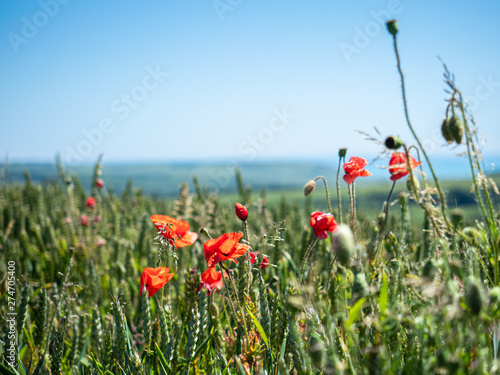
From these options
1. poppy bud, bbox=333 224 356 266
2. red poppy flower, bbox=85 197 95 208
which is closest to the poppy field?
poppy bud, bbox=333 224 356 266

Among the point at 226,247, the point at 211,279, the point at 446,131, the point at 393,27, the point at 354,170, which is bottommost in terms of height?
the point at 211,279

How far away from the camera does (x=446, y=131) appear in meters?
0.97

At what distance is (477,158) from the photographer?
97 cm

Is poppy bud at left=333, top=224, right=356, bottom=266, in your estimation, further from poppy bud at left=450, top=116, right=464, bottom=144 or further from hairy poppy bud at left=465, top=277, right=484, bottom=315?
poppy bud at left=450, top=116, right=464, bottom=144

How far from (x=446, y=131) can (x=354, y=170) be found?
47 centimetres

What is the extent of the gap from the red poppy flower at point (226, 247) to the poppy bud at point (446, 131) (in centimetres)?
67

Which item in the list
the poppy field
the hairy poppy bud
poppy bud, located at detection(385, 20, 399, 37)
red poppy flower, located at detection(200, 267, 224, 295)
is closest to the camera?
the hairy poppy bud

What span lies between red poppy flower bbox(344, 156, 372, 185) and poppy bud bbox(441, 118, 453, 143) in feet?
1.42

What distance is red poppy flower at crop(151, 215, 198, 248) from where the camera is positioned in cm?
120

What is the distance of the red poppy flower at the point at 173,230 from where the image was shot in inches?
47.1

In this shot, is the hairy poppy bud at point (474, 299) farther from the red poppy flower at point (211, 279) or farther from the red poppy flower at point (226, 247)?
the red poppy flower at point (211, 279)

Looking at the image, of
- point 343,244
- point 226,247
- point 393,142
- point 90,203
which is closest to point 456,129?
point 393,142

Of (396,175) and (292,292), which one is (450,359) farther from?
(396,175)

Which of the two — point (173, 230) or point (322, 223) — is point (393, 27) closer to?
point (322, 223)
